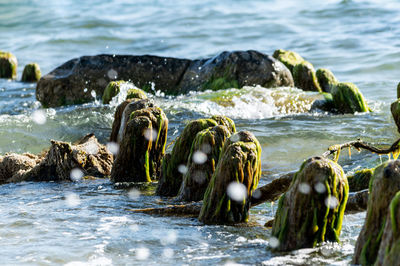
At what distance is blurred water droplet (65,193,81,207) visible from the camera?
663 centimetres

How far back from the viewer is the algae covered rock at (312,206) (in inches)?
170

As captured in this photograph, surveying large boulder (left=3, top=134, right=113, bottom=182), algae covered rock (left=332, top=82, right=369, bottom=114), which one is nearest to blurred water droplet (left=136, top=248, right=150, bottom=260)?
large boulder (left=3, top=134, right=113, bottom=182)

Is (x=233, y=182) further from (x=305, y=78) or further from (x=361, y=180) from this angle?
(x=305, y=78)

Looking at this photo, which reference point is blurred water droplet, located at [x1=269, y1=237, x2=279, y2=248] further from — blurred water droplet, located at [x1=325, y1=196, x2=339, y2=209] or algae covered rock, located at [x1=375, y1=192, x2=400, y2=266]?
algae covered rock, located at [x1=375, y1=192, x2=400, y2=266]

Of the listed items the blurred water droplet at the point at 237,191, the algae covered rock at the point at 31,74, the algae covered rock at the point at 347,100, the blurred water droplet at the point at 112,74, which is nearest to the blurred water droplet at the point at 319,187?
the blurred water droplet at the point at 237,191

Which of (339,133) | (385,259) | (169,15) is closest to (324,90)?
(339,133)

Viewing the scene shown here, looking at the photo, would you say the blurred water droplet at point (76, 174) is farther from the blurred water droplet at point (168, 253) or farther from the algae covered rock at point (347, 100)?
the algae covered rock at point (347, 100)

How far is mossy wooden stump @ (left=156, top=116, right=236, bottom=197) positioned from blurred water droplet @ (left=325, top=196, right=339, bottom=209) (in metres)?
2.20

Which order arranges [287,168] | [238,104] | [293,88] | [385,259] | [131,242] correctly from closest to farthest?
[385,259]
[131,242]
[287,168]
[238,104]
[293,88]

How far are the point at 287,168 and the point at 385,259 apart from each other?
5576 millimetres

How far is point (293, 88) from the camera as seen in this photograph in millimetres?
14500

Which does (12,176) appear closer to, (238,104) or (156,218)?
(156,218)

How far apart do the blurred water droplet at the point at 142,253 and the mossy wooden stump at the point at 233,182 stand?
2.31ft

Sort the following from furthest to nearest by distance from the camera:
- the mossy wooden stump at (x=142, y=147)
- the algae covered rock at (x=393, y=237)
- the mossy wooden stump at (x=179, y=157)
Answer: the mossy wooden stump at (x=142, y=147)
the mossy wooden stump at (x=179, y=157)
the algae covered rock at (x=393, y=237)
